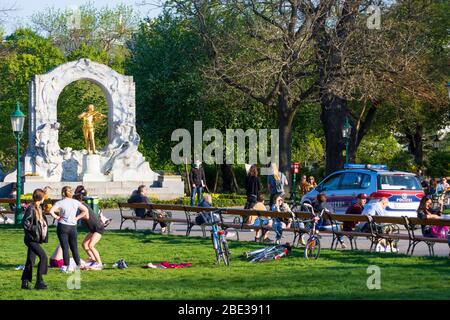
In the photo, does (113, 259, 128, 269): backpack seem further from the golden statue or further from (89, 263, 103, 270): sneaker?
the golden statue

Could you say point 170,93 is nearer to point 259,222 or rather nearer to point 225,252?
point 259,222

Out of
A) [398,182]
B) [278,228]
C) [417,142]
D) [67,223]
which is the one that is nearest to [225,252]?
[67,223]

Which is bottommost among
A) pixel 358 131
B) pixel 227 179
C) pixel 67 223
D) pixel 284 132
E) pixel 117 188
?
pixel 67 223

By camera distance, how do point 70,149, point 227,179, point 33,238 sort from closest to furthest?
point 33,238 → point 70,149 → point 227,179

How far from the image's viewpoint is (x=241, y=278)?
16250mm

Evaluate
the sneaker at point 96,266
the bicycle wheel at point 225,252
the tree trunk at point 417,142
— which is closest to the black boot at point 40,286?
the sneaker at point 96,266

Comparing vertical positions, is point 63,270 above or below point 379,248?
below

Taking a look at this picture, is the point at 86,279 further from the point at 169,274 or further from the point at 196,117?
the point at 196,117

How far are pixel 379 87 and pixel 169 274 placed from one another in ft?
89.5

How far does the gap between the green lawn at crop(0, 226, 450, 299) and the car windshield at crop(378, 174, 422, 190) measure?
6649mm

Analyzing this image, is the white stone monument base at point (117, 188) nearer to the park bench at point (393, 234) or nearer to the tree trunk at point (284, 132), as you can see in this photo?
the tree trunk at point (284, 132)

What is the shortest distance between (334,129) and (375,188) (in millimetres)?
19208

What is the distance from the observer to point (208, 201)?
27312mm
